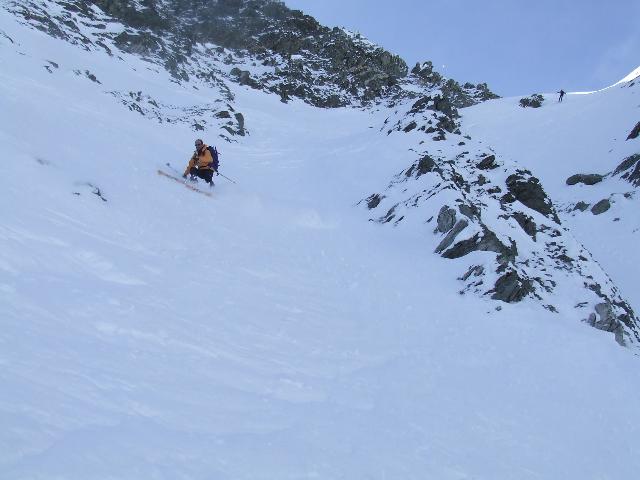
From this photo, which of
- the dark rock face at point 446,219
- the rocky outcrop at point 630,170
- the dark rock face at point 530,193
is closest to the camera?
the dark rock face at point 446,219

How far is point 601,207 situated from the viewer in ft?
72.5

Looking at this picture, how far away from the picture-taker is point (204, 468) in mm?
3492

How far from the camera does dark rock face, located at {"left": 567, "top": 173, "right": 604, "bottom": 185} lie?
2470 cm

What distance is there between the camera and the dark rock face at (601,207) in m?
22.0

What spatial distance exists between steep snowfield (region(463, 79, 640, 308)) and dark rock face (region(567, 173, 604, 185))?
1.28ft

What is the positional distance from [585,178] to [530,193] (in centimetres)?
1037

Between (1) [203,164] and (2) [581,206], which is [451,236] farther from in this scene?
→ (2) [581,206]

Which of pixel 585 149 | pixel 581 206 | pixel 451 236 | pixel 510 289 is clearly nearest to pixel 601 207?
pixel 581 206

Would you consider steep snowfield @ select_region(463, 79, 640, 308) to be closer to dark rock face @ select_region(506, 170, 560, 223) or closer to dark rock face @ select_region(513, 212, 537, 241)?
dark rock face @ select_region(506, 170, 560, 223)

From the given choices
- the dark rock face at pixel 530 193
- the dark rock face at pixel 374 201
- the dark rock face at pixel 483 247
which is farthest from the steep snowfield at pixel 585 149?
the dark rock face at pixel 374 201

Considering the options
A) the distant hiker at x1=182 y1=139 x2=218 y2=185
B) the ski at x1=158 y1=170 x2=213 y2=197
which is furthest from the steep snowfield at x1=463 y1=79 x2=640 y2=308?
the distant hiker at x1=182 y1=139 x2=218 y2=185

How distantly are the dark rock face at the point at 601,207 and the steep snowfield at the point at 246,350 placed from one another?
471 inches

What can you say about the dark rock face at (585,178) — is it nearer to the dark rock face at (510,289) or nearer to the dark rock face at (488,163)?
A: the dark rock face at (488,163)

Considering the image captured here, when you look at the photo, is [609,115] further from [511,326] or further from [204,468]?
[204,468]
